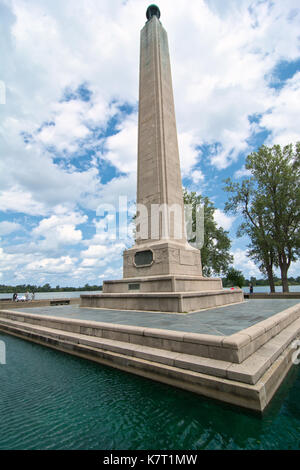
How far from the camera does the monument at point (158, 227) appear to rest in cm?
1067

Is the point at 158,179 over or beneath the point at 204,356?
over

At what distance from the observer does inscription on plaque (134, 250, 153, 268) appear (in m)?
12.4

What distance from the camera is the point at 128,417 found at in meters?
3.34

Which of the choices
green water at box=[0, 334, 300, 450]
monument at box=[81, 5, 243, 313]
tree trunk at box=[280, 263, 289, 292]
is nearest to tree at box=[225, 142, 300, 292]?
tree trunk at box=[280, 263, 289, 292]

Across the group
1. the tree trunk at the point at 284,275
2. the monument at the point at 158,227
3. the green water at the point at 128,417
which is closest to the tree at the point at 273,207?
the tree trunk at the point at 284,275

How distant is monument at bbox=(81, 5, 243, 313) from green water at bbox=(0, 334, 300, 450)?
520 cm

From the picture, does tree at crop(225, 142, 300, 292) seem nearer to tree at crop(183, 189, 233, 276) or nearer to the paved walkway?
tree at crop(183, 189, 233, 276)

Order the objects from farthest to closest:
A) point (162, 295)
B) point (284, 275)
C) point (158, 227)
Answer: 1. point (284, 275)
2. point (158, 227)
3. point (162, 295)

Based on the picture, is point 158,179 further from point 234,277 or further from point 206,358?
point 234,277

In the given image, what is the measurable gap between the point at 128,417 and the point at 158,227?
10199 millimetres

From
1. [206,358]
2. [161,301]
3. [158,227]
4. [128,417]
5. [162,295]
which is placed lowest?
[128,417]

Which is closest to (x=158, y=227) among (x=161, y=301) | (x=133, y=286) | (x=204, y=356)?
(x=133, y=286)
